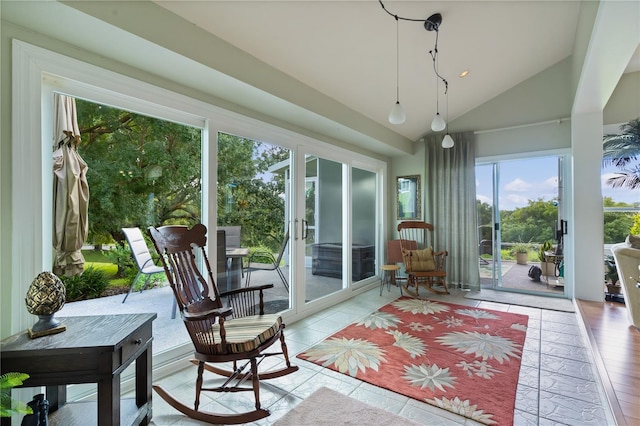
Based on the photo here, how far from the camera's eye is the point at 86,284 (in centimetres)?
204

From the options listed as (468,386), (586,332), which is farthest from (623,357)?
(468,386)

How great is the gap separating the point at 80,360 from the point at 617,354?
11.7ft

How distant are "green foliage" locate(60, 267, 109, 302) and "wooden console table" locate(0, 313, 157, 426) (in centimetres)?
43

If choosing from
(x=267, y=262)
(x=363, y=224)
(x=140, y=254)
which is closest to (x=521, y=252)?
(x=363, y=224)

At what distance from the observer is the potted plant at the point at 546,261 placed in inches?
177

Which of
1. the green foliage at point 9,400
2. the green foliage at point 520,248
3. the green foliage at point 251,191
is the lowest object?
the green foliage at point 9,400

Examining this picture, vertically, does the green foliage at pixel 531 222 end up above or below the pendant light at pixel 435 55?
below

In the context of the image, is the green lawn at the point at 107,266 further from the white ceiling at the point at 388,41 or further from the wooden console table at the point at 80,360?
the white ceiling at the point at 388,41

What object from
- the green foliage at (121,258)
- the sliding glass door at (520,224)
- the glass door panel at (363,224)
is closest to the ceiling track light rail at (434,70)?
the glass door panel at (363,224)

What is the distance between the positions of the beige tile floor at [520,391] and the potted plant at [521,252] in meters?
1.83

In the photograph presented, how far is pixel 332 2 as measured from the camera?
2326 millimetres

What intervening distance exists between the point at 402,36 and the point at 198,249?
2.75 metres

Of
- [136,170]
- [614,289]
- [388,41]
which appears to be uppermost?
[388,41]

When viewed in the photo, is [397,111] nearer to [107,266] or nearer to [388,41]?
[388,41]
